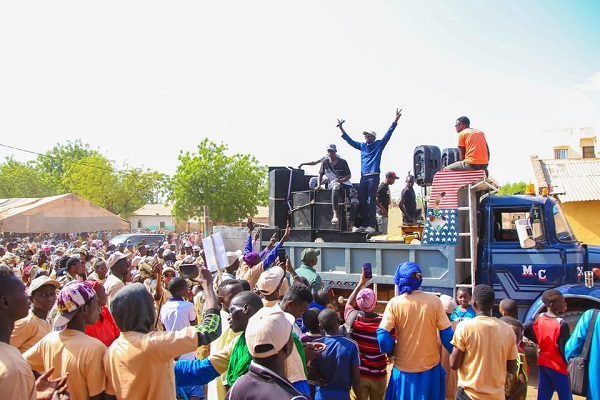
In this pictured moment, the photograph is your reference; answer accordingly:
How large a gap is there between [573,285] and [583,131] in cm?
2719

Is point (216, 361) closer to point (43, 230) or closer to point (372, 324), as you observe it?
point (372, 324)

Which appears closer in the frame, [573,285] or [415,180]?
[573,285]

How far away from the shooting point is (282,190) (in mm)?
11336

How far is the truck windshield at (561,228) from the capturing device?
294 inches

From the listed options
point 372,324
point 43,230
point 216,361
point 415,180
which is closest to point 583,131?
point 415,180

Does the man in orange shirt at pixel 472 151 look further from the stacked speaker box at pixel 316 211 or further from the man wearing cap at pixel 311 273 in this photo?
the man wearing cap at pixel 311 273

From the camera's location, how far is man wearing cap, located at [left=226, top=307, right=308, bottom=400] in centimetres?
229

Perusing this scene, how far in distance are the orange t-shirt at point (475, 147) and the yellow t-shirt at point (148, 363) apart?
6184 millimetres

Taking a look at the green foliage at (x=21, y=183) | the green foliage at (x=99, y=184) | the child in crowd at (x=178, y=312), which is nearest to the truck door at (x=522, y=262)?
the child in crowd at (x=178, y=312)

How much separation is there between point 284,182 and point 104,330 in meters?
7.51

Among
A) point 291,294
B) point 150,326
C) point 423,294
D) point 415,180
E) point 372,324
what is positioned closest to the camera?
point 150,326

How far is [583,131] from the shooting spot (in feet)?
99.6

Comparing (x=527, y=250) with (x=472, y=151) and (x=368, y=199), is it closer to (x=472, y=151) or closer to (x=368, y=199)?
(x=472, y=151)

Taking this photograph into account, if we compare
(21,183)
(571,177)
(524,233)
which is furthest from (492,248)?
(21,183)
